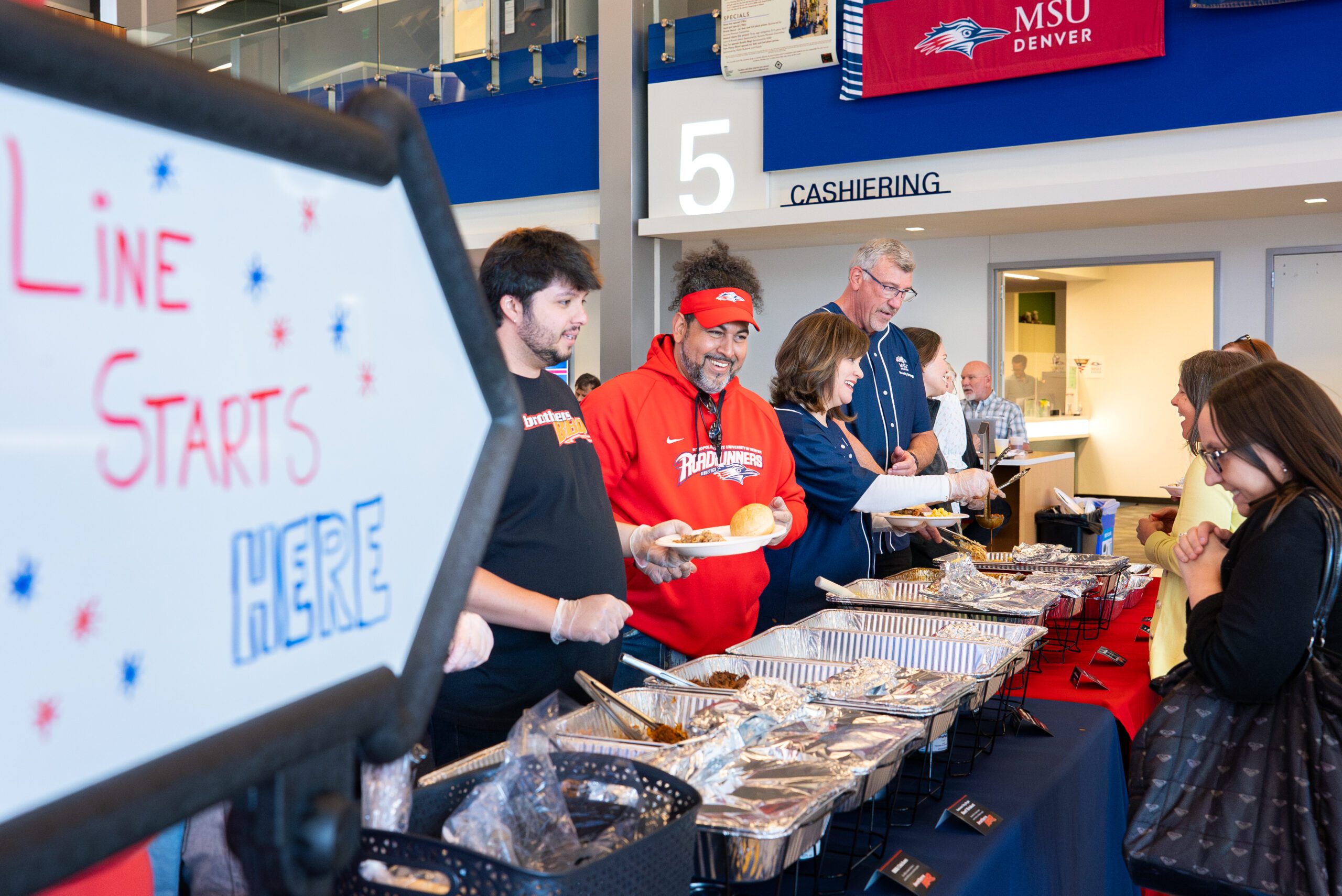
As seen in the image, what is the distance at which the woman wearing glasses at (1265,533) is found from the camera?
157 cm

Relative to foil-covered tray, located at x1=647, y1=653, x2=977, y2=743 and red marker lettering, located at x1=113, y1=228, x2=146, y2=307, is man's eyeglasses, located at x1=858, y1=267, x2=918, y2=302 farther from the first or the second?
red marker lettering, located at x1=113, y1=228, x2=146, y2=307

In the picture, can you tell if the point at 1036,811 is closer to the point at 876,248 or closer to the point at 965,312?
the point at 876,248

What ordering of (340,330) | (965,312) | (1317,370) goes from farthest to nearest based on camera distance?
(965,312) < (1317,370) < (340,330)

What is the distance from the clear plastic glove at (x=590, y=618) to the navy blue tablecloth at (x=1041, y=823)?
52cm

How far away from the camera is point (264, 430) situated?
427 millimetres

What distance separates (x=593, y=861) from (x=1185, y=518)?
204cm

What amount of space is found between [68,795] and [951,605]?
199cm

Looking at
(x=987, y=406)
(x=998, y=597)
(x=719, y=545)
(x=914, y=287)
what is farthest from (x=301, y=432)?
(x=914, y=287)

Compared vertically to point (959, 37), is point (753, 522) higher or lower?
lower

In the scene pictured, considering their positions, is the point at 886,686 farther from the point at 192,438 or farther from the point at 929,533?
the point at 929,533

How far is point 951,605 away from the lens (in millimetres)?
2166

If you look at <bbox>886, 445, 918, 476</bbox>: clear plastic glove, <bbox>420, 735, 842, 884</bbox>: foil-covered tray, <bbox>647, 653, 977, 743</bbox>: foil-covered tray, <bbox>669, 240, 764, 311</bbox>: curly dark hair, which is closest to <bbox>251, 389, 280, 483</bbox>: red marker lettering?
<bbox>420, 735, 842, 884</bbox>: foil-covered tray

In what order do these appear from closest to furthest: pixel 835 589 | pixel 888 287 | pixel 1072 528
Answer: pixel 835 589 < pixel 888 287 < pixel 1072 528

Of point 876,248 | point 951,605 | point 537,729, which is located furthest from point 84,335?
point 876,248
